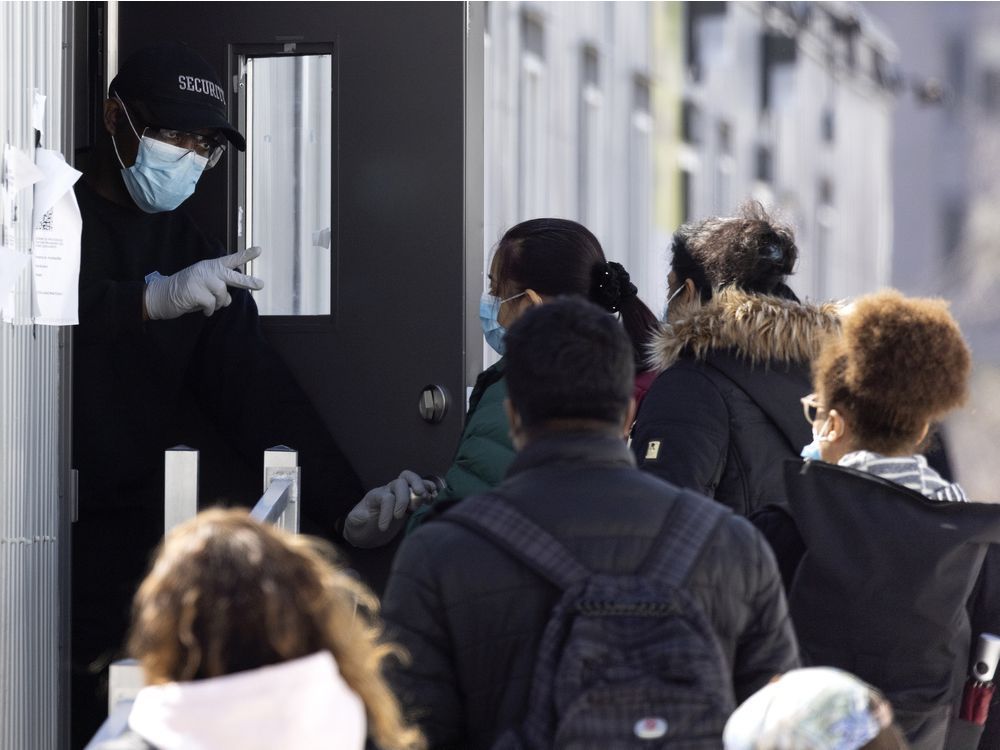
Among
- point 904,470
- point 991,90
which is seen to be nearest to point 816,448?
point 904,470

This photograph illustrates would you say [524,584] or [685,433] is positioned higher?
[685,433]

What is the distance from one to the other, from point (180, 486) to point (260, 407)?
1093 mm

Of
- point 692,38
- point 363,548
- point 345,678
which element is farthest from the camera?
point 692,38

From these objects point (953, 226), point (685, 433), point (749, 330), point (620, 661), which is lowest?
point (620, 661)

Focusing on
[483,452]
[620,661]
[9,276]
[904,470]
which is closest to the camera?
[620,661]

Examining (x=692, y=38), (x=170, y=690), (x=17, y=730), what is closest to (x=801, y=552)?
(x=170, y=690)

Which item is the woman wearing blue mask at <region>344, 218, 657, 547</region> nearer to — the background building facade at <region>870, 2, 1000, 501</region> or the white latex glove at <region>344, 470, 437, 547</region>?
the white latex glove at <region>344, 470, 437, 547</region>

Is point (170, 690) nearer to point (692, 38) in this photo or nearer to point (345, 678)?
point (345, 678)

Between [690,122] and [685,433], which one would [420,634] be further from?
[690,122]

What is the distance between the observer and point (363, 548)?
3.57 metres

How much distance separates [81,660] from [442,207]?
4.19 ft

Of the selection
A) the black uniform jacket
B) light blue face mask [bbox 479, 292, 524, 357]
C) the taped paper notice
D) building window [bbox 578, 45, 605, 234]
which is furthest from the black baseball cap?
building window [bbox 578, 45, 605, 234]

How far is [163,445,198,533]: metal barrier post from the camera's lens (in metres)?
2.45

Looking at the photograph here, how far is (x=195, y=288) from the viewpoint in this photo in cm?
314
